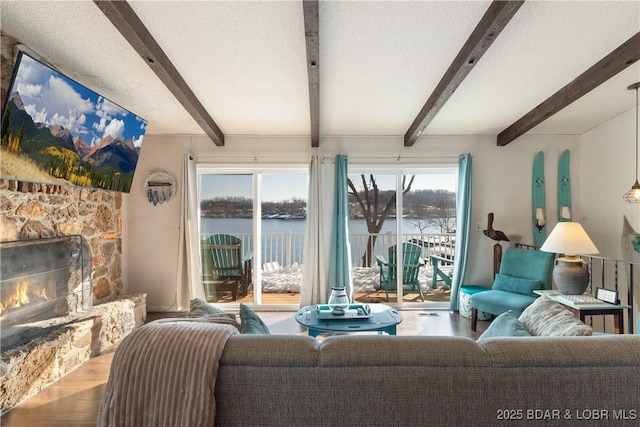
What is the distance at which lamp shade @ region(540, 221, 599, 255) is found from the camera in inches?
100

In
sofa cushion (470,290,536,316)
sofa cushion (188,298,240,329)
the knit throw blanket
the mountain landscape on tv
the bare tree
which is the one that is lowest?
sofa cushion (470,290,536,316)

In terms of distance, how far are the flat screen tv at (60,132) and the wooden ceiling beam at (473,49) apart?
2.83m

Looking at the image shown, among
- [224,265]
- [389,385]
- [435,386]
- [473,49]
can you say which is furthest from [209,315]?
→ [224,265]

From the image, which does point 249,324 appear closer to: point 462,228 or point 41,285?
point 41,285

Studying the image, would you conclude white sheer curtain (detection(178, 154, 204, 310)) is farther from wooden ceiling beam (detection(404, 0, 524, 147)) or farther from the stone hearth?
wooden ceiling beam (detection(404, 0, 524, 147))

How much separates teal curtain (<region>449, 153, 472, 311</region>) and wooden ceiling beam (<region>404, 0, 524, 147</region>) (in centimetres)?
115

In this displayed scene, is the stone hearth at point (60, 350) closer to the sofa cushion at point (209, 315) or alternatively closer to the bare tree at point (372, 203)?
the sofa cushion at point (209, 315)

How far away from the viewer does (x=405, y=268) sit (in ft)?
14.0

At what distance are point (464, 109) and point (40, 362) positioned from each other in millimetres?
4315

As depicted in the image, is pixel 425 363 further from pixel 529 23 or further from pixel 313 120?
pixel 313 120

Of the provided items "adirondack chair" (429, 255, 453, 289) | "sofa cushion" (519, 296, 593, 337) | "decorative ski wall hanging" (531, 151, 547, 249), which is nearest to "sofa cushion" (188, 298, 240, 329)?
"sofa cushion" (519, 296, 593, 337)

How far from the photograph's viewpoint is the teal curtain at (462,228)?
4031 millimetres

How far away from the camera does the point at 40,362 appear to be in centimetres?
230

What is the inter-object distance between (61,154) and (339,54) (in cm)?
229
